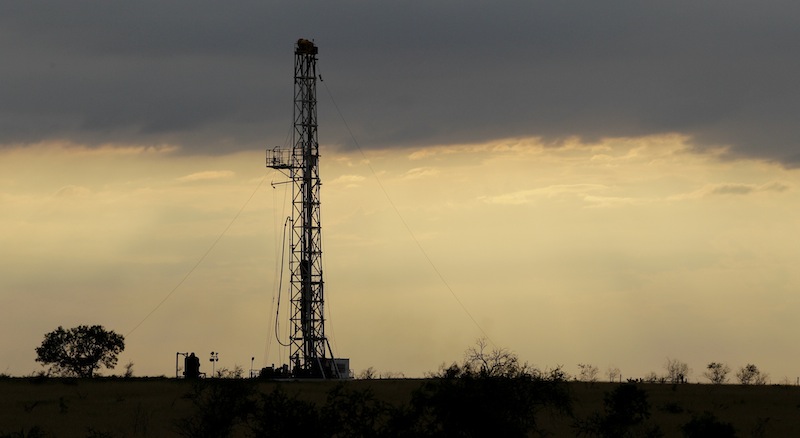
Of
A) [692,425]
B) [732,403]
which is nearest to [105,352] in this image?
[732,403]

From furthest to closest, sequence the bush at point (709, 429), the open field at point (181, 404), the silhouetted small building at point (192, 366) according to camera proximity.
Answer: the silhouetted small building at point (192, 366) < the open field at point (181, 404) < the bush at point (709, 429)

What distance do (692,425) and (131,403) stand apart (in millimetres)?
32511

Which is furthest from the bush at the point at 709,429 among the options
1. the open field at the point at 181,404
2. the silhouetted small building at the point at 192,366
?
the silhouetted small building at the point at 192,366

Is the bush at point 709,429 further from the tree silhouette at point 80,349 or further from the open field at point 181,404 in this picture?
the tree silhouette at point 80,349

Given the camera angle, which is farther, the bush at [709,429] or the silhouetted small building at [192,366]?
the silhouetted small building at [192,366]

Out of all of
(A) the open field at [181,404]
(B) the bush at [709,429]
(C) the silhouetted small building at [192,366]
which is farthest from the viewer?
(C) the silhouetted small building at [192,366]

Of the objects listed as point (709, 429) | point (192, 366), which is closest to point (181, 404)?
point (192, 366)

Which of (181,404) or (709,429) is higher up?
(181,404)

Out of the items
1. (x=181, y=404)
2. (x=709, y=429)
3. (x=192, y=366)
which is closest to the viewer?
(x=709, y=429)

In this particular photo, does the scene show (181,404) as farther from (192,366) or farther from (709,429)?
(709,429)

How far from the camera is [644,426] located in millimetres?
58031

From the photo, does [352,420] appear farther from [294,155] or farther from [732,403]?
[294,155]

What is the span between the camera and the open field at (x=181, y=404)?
206 feet

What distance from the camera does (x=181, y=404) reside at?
7119cm
